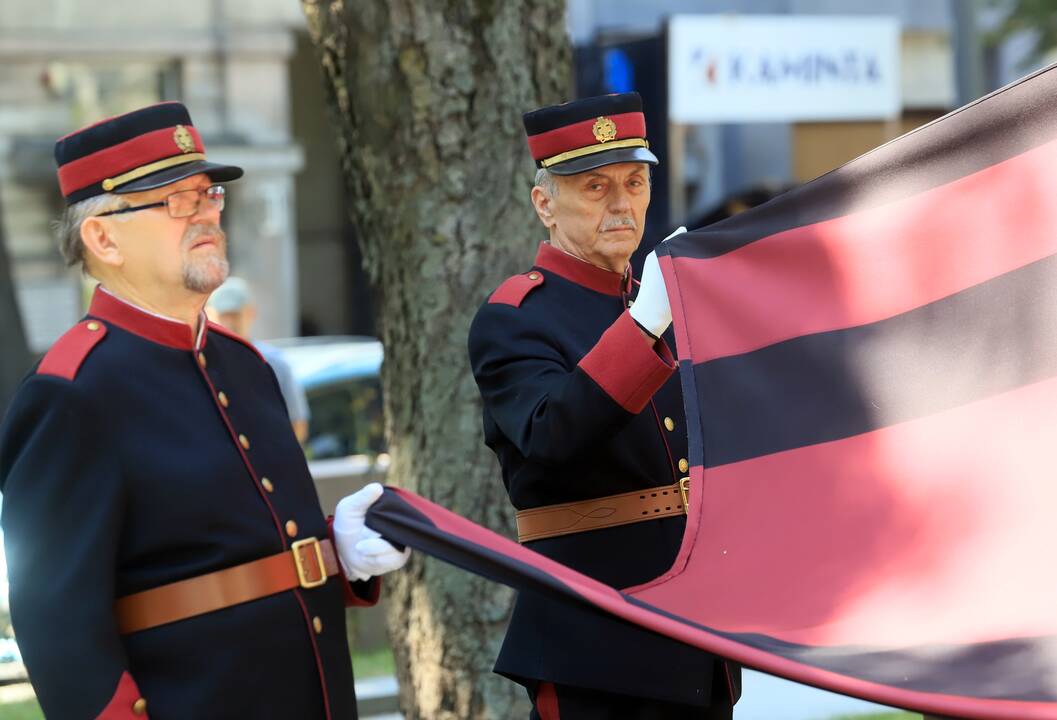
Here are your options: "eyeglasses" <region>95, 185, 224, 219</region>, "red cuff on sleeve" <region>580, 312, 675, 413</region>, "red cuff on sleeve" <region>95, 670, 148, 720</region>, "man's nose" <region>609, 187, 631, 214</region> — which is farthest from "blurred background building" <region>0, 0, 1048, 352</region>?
"red cuff on sleeve" <region>95, 670, 148, 720</region>

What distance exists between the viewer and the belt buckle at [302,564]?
2889 mm

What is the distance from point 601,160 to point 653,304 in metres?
0.44

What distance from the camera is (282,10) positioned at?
665 inches

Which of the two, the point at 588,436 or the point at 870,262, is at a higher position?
the point at 870,262

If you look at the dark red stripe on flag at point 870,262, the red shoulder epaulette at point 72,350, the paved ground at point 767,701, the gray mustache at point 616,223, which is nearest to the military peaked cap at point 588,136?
the gray mustache at point 616,223

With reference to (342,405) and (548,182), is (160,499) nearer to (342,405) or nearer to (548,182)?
(548,182)

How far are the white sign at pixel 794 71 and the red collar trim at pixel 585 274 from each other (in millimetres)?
7302

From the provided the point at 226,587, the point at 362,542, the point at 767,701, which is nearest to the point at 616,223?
the point at 362,542

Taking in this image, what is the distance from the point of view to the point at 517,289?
3354mm

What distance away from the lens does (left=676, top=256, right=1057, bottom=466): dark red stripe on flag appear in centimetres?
277

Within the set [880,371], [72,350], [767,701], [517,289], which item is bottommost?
[767,701]

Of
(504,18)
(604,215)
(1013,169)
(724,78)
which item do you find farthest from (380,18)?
(724,78)

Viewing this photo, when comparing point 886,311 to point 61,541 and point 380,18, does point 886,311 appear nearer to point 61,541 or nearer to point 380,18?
point 61,541

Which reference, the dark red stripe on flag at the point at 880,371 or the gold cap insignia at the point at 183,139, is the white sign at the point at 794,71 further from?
the gold cap insignia at the point at 183,139
